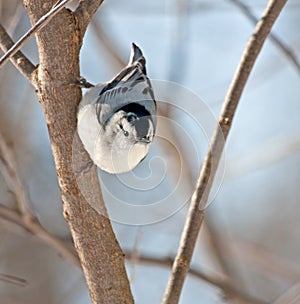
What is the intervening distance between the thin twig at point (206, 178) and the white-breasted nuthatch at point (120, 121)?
0.12 meters

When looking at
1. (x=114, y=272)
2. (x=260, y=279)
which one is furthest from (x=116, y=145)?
(x=260, y=279)

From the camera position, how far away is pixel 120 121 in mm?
906

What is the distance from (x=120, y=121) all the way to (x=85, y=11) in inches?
6.0

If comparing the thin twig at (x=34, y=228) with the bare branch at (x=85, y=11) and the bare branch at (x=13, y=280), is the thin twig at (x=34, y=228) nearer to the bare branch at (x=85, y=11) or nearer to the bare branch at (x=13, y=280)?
the bare branch at (x=13, y=280)

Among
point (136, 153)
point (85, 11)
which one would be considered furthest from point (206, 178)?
point (85, 11)

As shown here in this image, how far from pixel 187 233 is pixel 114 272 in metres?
0.14

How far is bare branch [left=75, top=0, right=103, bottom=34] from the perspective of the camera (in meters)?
0.88

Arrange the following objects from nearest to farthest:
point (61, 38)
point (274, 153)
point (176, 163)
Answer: point (61, 38)
point (176, 163)
point (274, 153)

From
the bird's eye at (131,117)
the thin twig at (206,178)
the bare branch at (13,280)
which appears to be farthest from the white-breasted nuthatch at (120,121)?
the bare branch at (13,280)

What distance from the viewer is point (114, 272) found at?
3.00 feet

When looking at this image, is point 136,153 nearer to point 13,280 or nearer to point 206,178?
point 206,178

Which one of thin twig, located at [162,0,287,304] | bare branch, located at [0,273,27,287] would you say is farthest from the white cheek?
bare branch, located at [0,273,27,287]

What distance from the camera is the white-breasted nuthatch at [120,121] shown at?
2.91ft

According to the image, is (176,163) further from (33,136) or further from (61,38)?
(33,136)
